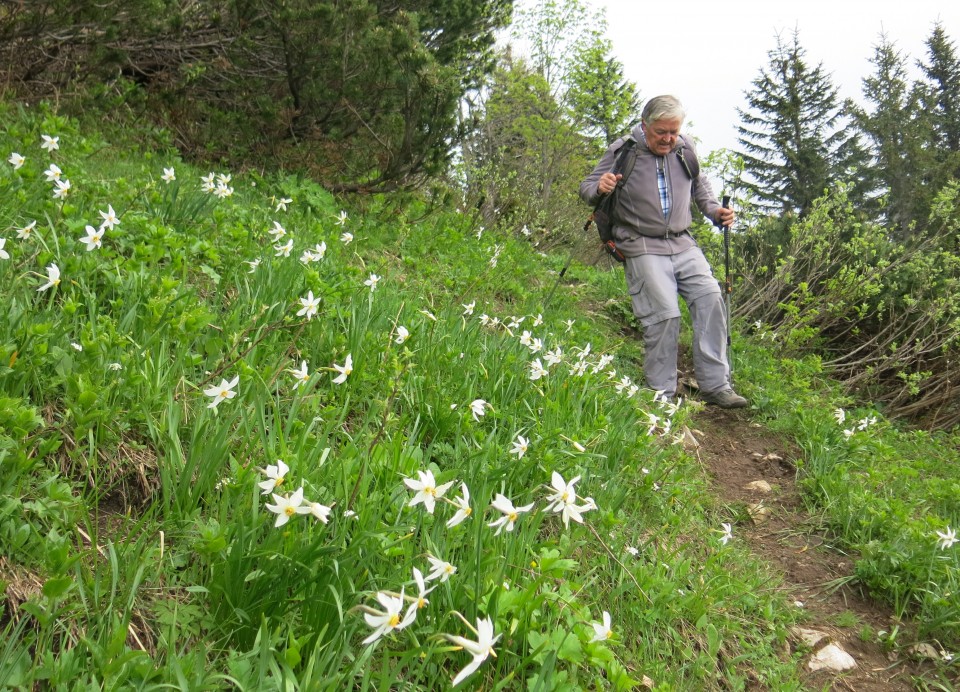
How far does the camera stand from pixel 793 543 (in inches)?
145

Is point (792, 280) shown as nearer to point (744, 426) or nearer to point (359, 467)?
point (744, 426)

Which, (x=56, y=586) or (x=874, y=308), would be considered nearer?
(x=56, y=586)

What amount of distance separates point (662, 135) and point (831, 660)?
357cm

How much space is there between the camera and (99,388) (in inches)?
78.7

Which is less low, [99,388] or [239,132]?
[239,132]

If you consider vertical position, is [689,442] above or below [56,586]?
below

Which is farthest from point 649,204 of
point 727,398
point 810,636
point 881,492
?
point 810,636

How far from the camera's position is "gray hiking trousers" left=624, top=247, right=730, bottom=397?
496 centimetres

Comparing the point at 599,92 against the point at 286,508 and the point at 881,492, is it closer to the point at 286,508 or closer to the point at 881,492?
the point at 881,492

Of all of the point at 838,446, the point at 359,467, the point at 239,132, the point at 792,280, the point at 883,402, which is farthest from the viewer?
the point at 792,280

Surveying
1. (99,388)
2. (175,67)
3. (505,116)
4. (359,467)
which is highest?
(505,116)

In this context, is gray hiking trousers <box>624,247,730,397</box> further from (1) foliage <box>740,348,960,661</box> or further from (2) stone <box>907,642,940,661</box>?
(2) stone <box>907,642,940,661</box>

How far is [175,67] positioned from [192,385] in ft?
17.4

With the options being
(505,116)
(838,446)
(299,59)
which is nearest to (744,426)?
(838,446)
